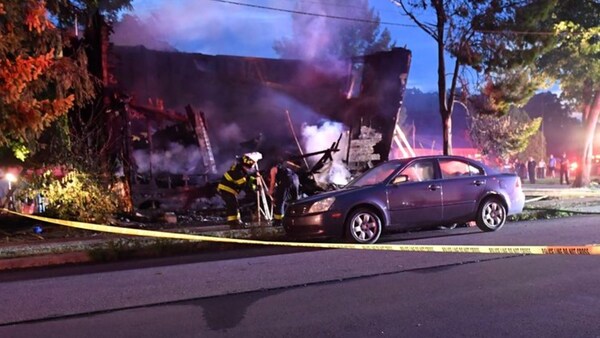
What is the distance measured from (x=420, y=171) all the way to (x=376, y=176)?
81 centimetres

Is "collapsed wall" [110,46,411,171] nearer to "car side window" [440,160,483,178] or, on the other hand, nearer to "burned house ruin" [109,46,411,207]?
"burned house ruin" [109,46,411,207]

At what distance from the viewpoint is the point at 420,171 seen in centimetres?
1020

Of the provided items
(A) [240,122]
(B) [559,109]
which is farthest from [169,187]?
(B) [559,109]

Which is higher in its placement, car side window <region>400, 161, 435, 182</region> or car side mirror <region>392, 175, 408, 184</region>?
car side window <region>400, 161, 435, 182</region>

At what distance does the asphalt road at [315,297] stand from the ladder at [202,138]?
27.4 ft

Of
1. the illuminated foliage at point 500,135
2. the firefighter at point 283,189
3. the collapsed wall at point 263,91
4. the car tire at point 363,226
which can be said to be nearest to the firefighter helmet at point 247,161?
the firefighter at point 283,189

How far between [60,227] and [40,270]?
11.3 feet

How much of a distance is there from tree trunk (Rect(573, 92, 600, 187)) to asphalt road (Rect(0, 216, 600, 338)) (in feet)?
55.3

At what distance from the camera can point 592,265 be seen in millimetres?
7051

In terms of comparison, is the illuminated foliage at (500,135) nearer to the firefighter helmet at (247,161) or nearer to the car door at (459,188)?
the car door at (459,188)

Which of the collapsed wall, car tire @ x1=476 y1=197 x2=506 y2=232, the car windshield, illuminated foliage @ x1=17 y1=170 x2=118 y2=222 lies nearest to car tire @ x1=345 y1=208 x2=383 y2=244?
the car windshield

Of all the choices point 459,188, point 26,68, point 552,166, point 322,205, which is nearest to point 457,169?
point 459,188

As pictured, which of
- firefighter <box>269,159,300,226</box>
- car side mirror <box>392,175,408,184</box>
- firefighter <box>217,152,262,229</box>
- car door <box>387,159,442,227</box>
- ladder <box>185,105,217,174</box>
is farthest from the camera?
ladder <box>185,105,217,174</box>

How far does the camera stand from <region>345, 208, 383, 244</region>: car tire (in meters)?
9.33
